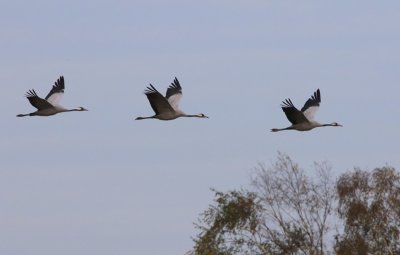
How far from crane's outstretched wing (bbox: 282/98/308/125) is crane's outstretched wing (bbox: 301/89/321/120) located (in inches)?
70.4

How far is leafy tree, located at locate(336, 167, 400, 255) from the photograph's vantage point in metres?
98.0

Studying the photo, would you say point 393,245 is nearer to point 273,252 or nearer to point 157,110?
point 273,252

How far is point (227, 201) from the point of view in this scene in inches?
3949

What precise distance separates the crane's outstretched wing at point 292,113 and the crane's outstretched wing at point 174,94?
3446 millimetres

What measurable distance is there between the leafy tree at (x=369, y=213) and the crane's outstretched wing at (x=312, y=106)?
7010 millimetres

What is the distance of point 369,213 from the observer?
324 ft

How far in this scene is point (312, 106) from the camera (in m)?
92.3

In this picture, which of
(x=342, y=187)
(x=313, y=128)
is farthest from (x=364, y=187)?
(x=313, y=128)

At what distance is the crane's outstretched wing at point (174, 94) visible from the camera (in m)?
91.3

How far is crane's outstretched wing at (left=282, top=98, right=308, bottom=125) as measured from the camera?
89.1 meters

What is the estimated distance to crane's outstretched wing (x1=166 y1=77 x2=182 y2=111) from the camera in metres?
91.3

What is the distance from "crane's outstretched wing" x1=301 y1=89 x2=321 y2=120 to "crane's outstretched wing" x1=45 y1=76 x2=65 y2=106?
686 cm

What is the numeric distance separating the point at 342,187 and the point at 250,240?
3.25 m

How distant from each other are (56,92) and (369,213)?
1181cm
